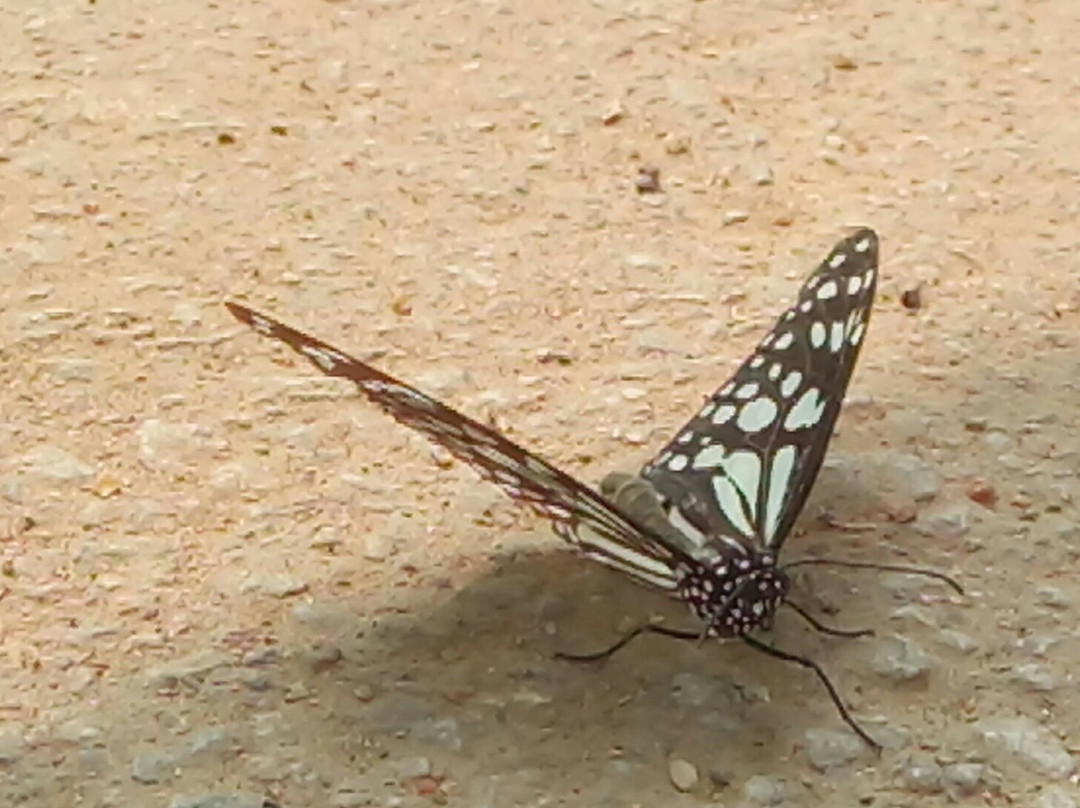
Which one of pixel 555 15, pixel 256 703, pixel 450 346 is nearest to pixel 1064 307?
pixel 450 346

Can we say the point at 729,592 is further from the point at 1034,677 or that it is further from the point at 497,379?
the point at 497,379

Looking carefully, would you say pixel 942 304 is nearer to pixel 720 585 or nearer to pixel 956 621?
pixel 956 621

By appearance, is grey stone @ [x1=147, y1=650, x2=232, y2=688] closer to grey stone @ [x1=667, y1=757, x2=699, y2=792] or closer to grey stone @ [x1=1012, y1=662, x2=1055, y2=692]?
grey stone @ [x1=667, y1=757, x2=699, y2=792]

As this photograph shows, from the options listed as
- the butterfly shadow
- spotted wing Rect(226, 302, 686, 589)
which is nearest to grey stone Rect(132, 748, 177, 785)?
the butterfly shadow

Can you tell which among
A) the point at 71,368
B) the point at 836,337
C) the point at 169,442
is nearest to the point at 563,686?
the point at 836,337

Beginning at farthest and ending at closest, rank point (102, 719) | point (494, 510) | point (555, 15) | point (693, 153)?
point (555, 15) < point (693, 153) < point (494, 510) < point (102, 719)

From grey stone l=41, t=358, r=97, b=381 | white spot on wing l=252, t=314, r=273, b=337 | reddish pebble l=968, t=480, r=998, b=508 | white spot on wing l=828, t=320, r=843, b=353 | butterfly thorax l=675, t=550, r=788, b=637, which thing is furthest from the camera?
grey stone l=41, t=358, r=97, b=381

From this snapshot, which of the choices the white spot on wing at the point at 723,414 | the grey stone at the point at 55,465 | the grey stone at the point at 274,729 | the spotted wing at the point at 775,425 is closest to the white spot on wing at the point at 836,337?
the spotted wing at the point at 775,425
